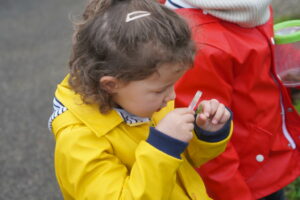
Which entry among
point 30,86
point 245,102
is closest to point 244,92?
point 245,102

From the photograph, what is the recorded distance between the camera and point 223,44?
6.07 feet

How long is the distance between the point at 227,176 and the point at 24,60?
14.2 ft

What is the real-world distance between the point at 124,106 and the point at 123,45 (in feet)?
0.87

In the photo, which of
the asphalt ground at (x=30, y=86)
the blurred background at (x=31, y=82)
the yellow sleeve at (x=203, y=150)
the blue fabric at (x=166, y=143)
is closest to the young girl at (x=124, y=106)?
the blue fabric at (x=166, y=143)

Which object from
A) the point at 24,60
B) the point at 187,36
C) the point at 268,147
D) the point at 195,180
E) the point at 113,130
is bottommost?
the point at 24,60

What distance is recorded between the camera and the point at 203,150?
1816 millimetres

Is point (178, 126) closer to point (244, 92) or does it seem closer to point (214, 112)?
point (214, 112)

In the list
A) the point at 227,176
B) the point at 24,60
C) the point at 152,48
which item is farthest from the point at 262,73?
the point at 24,60

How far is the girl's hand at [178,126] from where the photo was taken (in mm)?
1511

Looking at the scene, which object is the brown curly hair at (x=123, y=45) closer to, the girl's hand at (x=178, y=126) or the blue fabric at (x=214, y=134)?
the girl's hand at (x=178, y=126)

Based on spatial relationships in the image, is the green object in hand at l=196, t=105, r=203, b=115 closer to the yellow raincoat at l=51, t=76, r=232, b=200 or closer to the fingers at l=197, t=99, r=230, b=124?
the fingers at l=197, t=99, r=230, b=124

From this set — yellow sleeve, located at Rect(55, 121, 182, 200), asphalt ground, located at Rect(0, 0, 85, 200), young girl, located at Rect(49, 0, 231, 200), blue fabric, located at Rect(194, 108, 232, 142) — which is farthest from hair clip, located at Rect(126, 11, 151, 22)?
asphalt ground, located at Rect(0, 0, 85, 200)

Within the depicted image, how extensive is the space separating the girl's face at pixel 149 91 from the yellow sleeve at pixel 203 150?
31 cm

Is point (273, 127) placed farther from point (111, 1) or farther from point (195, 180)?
point (111, 1)
